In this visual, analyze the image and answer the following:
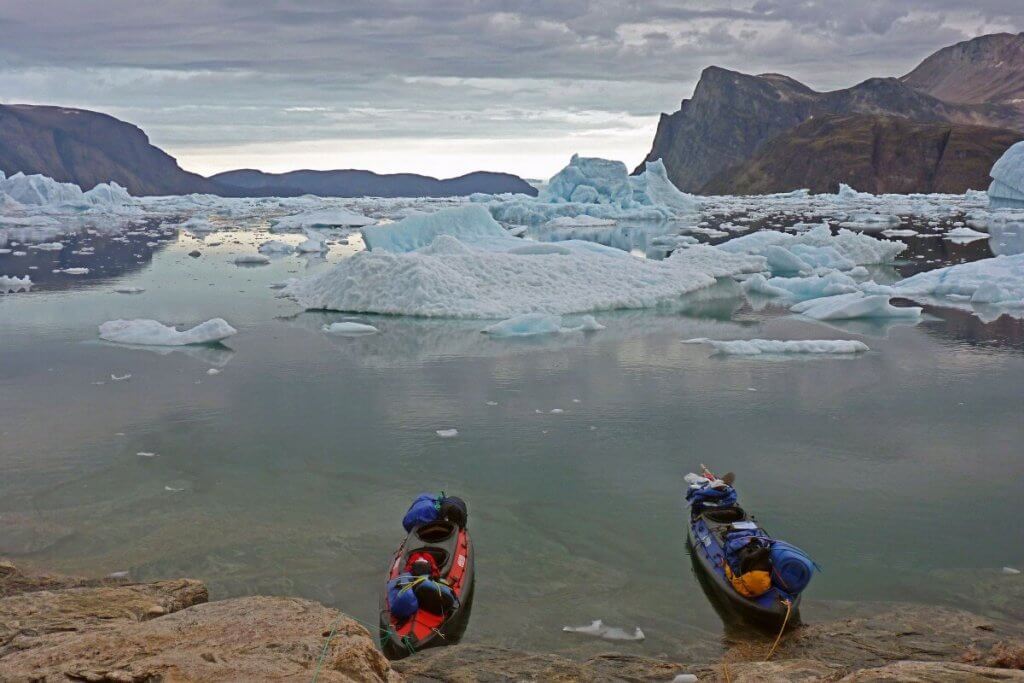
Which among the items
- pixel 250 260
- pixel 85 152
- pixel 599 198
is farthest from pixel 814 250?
pixel 85 152

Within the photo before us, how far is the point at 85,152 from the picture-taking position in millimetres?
165000

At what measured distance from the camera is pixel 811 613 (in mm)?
6262

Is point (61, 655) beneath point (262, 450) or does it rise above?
above

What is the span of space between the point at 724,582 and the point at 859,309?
11.5 meters

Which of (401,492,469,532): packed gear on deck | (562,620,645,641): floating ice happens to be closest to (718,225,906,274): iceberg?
(401,492,469,532): packed gear on deck

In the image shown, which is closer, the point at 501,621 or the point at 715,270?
the point at 501,621

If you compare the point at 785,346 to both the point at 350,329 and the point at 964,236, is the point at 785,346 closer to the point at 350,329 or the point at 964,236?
the point at 350,329

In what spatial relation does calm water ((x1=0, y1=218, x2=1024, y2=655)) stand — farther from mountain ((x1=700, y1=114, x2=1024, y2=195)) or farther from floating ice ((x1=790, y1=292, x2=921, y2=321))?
mountain ((x1=700, y1=114, x2=1024, y2=195))

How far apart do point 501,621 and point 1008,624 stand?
3.36 m

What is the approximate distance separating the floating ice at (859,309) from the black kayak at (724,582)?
10543 mm

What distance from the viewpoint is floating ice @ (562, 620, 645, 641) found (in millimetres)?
5941

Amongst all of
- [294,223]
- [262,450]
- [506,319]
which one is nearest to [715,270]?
[506,319]

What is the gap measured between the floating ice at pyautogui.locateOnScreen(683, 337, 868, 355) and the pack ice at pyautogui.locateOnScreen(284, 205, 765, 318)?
4.08 metres

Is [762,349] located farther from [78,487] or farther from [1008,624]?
[78,487]
